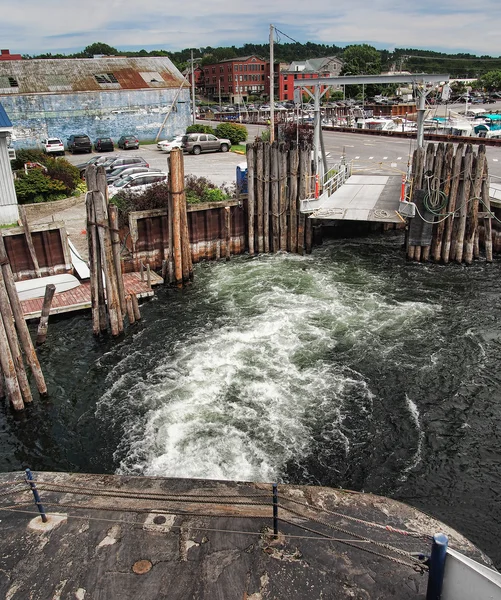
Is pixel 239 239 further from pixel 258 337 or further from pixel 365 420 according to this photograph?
pixel 365 420

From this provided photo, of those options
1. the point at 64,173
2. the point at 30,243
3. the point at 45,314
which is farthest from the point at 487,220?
the point at 64,173

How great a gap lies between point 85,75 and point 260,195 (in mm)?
36582

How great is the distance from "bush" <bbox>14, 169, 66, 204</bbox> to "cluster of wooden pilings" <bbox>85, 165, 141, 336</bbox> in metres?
9.61

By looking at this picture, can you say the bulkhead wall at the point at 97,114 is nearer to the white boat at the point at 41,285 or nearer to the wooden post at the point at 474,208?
the white boat at the point at 41,285

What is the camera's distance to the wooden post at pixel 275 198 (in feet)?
71.9

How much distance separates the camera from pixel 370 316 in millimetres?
16891

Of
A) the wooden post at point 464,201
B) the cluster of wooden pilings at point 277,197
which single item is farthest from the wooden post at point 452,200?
the cluster of wooden pilings at point 277,197

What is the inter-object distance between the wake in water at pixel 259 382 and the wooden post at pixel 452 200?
343 cm

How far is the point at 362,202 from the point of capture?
23812 millimetres

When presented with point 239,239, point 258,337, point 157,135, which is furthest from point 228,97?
point 258,337

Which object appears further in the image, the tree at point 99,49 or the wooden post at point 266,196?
the tree at point 99,49

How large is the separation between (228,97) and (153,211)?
118736mm

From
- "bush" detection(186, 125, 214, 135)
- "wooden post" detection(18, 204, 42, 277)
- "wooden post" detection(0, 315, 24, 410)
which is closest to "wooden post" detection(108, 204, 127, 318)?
"wooden post" detection(18, 204, 42, 277)

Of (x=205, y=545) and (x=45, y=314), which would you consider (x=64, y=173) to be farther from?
(x=205, y=545)
